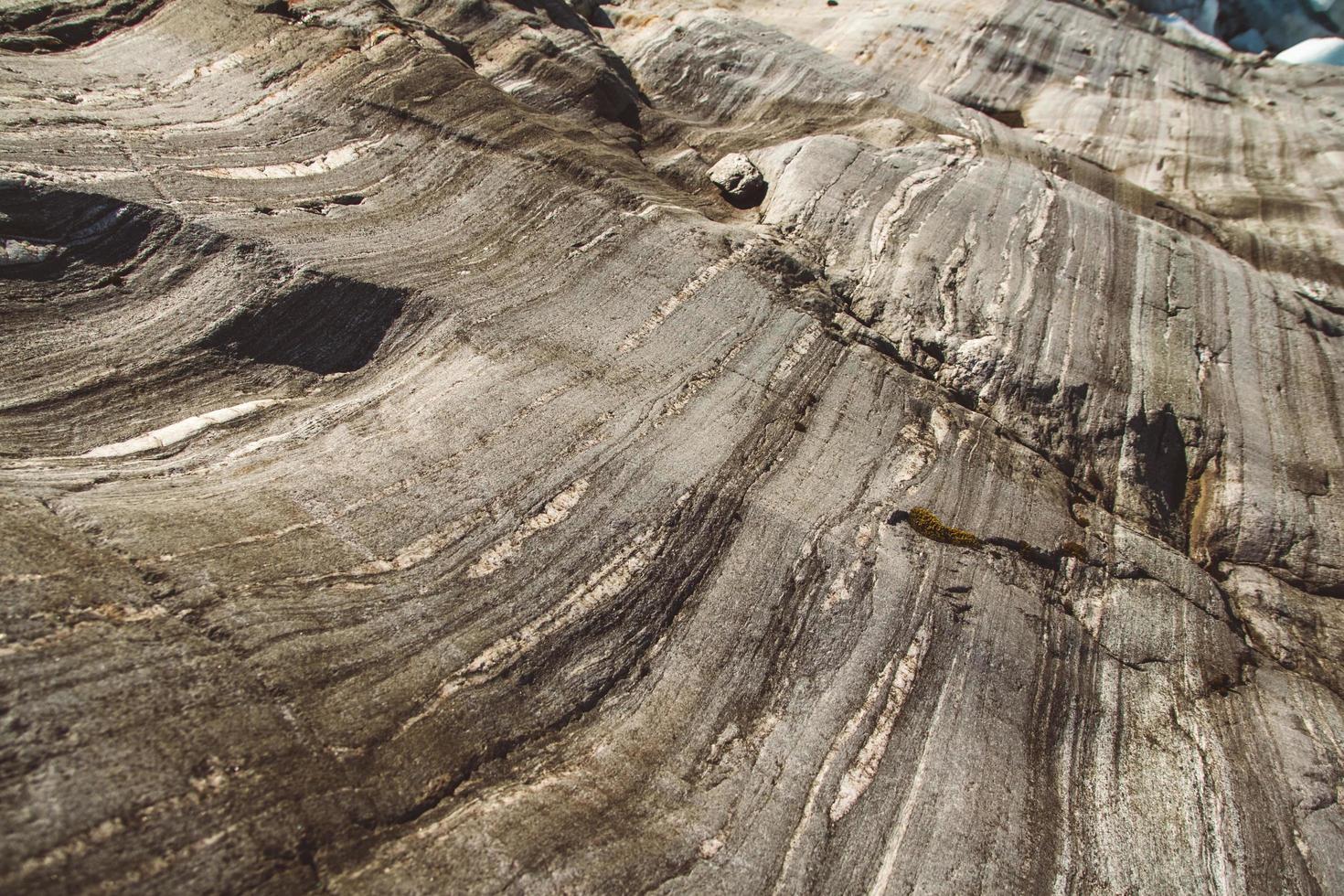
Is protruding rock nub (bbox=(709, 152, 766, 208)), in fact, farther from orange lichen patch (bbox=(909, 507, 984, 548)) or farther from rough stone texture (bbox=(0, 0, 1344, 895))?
orange lichen patch (bbox=(909, 507, 984, 548))

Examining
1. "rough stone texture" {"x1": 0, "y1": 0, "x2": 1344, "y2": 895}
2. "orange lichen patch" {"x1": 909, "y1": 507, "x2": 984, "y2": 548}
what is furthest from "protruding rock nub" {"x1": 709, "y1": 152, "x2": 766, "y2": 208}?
"orange lichen patch" {"x1": 909, "y1": 507, "x2": 984, "y2": 548}

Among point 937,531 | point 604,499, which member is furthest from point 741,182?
point 604,499

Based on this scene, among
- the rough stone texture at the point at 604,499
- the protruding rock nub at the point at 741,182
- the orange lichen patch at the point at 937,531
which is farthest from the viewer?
the protruding rock nub at the point at 741,182

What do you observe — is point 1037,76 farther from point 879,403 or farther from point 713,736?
point 713,736

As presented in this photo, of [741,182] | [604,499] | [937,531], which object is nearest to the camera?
[604,499]

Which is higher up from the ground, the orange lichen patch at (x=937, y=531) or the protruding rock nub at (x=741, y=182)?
the protruding rock nub at (x=741, y=182)

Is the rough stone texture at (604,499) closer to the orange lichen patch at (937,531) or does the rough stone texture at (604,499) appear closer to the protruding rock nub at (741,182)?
the orange lichen patch at (937,531)

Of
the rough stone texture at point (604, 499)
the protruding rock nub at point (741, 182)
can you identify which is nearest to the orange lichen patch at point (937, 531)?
the rough stone texture at point (604, 499)

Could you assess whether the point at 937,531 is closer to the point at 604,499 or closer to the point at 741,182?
the point at 604,499
